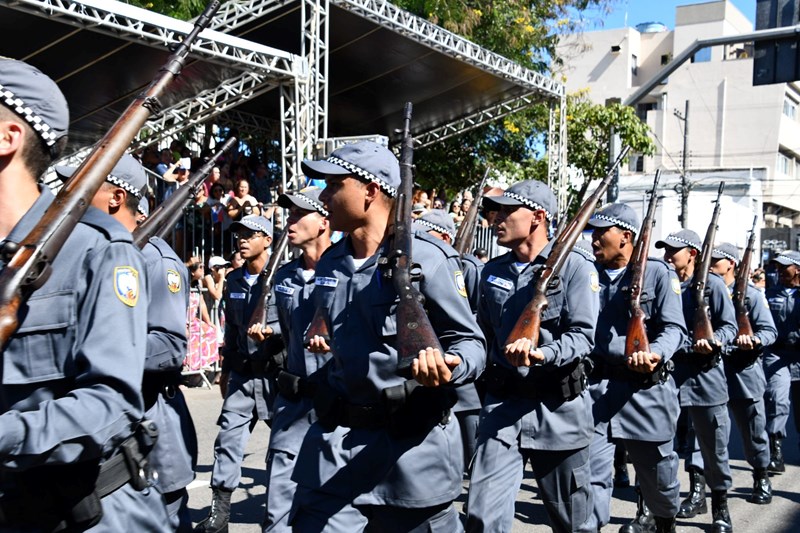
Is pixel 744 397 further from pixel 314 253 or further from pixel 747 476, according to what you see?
pixel 314 253

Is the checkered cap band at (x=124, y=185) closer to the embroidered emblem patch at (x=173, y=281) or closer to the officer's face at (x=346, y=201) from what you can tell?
the embroidered emblem patch at (x=173, y=281)

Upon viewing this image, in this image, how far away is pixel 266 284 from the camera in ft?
21.6

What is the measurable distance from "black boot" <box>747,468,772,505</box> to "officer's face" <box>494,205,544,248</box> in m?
3.90

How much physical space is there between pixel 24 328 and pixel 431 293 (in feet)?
5.83

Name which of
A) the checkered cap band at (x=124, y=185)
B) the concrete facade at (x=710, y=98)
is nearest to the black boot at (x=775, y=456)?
the checkered cap band at (x=124, y=185)

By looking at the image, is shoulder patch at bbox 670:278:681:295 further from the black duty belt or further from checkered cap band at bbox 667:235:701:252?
checkered cap band at bbox 667:235:701:252

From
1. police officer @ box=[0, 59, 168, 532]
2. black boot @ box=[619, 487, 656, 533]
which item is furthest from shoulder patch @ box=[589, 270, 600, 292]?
police officer @ box=[0, 59, 168, 532]

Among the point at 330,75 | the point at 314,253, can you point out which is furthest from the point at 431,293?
the point at 330,75

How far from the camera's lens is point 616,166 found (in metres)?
6.87

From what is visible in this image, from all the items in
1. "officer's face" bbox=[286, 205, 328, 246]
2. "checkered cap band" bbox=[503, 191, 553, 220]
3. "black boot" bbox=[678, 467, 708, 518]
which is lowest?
"black boot" bbox=[678, 467, 708, 518]

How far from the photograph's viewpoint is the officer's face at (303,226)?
6.04m

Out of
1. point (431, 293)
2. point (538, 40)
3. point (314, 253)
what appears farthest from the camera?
point (538, 40)

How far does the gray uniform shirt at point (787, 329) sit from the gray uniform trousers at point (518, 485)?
205 inches

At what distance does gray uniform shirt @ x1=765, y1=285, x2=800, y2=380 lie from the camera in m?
9.28
